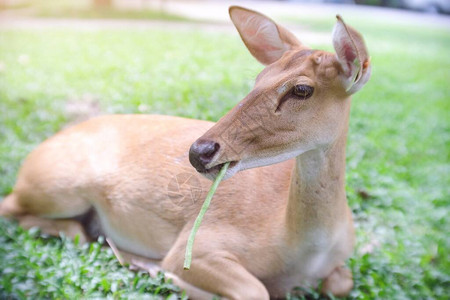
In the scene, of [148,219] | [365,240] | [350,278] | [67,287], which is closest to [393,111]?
[365,240]

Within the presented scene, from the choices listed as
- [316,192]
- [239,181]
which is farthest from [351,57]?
[239,181]

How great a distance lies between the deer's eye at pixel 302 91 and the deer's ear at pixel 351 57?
0.17 meters

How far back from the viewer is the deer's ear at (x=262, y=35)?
2.88 m

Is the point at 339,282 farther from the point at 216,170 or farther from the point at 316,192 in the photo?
the point at 216,170

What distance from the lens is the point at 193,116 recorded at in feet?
14.4

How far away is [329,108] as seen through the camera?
2590 millimetres

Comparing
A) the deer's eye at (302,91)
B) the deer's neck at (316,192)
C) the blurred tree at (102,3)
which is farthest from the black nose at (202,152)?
the blurred tree at (102,3)

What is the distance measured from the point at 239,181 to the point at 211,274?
0.57 meters

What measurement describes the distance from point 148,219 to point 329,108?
4.36 ft

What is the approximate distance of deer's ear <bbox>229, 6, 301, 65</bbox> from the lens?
2.88 m

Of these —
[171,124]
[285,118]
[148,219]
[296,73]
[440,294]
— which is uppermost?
[296,73]

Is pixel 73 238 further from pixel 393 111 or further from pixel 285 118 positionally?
pixel 393 111

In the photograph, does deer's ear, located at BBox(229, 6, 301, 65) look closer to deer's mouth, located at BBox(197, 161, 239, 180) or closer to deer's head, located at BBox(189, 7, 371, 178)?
deer's head, located at BBox(189, 7, 371, 178)

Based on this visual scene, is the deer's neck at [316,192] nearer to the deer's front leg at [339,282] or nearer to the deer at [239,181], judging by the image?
the deer at [239,181]
